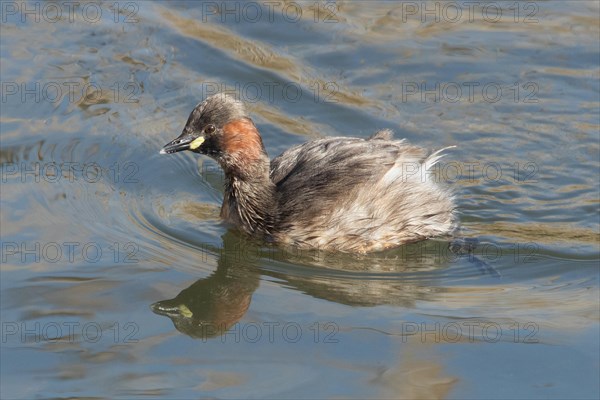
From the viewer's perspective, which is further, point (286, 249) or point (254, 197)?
point (254, 197)

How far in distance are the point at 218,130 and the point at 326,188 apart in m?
0.87

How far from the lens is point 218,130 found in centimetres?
751

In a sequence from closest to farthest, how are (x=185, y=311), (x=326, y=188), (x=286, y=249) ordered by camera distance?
1. (x=185, y=311)
2. (x=326, y=188)
3. (x=286, y=249)

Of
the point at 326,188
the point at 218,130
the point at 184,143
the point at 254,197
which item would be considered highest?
the point at 218,130

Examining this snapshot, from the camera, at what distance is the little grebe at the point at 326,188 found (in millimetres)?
7340

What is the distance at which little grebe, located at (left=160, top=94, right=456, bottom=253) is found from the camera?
7.34m

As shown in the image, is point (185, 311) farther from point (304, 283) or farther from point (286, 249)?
point (286, 249)

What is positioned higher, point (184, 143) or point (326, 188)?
point (184, 143)

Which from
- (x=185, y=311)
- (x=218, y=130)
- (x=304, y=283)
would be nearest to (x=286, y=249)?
(x=304, y=283)

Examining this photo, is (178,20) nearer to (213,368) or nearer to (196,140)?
(196,140)

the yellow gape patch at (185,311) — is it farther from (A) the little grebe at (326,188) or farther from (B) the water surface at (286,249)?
(A) the little grebe at (326,188)

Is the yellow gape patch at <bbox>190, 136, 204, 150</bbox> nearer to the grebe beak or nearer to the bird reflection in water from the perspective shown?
the grebe beak

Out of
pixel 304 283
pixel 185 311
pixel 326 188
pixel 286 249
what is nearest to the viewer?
pixel 185 311

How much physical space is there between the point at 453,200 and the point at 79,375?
3.32 metres
